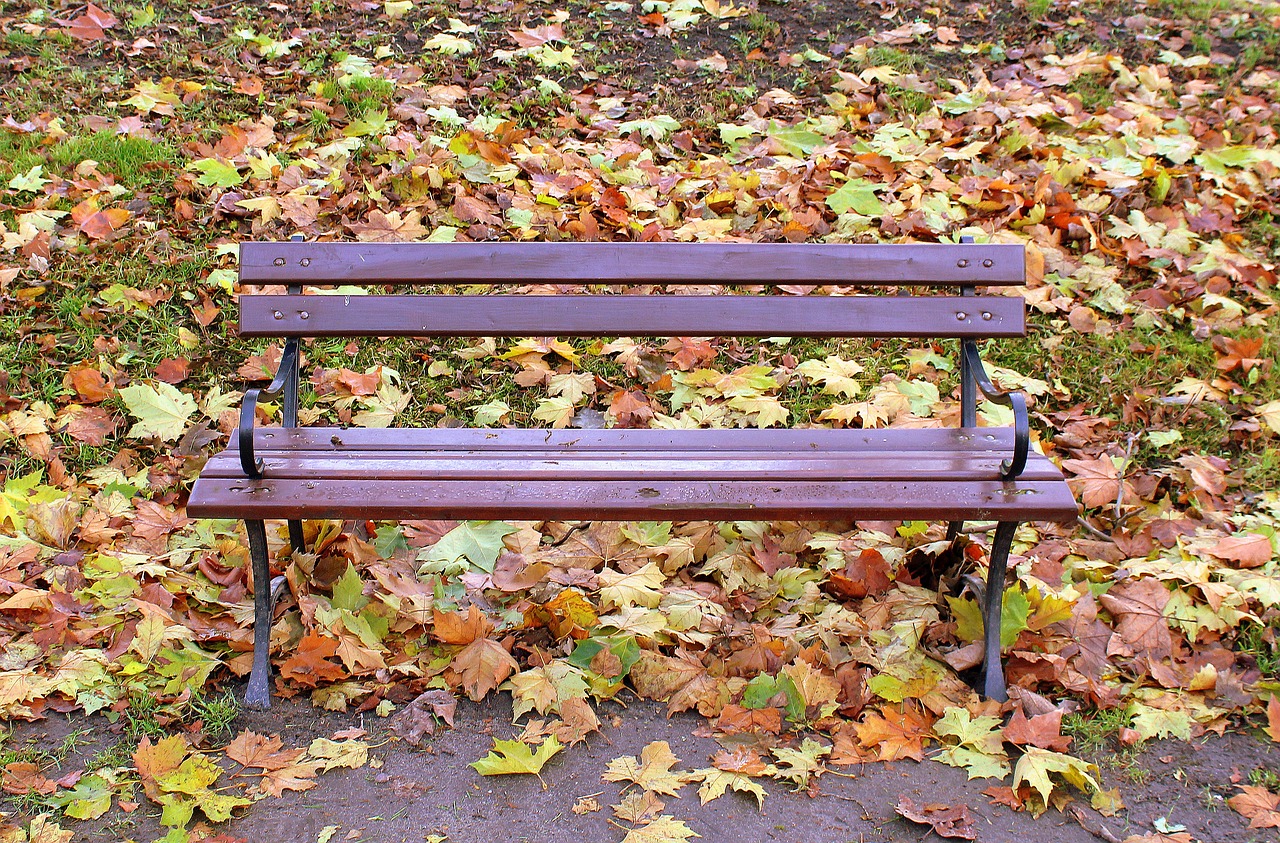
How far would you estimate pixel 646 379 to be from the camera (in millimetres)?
3602

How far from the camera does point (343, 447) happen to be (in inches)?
104

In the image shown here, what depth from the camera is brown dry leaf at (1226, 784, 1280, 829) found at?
2.21 meters

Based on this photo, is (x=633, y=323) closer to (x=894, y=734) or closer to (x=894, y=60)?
(x=894, y=734)

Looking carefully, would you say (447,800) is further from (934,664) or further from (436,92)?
(436,92)

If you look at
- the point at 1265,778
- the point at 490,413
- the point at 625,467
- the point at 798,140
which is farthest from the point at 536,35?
the point at 1265,778

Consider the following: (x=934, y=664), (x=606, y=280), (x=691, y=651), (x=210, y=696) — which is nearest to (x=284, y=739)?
(x=210, y=696)

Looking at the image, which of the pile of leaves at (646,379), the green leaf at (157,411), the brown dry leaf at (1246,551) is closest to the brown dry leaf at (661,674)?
the pile of leaves at (646,379)

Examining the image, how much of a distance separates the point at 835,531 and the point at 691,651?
0.69 metres

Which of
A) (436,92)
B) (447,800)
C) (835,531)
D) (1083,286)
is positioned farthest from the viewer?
(436,92)

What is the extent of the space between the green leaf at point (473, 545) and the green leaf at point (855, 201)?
79.5 inches

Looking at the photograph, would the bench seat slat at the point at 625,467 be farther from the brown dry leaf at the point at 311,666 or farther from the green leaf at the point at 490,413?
the green leaf at the point at 490,413

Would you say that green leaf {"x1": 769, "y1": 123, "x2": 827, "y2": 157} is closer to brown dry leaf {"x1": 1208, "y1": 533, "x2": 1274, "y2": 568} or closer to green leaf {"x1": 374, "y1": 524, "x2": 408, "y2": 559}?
brown dry leaf {"x1": 1208, "y1": 533, "x2": 1274, "y2": 568}

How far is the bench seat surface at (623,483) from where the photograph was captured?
2320 millimetres

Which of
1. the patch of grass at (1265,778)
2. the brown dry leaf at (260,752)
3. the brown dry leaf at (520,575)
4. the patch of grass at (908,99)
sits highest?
the patch of grass at (908,99)
